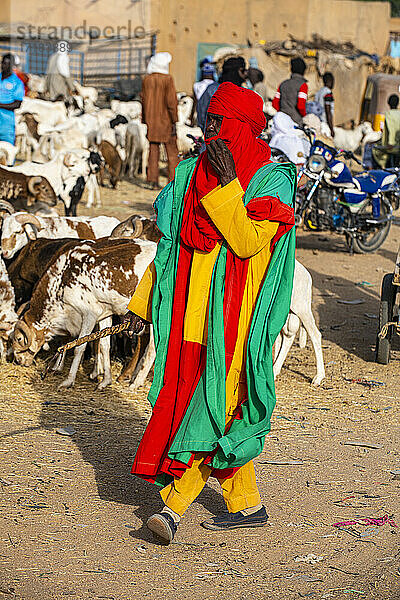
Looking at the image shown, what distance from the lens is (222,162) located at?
334cm

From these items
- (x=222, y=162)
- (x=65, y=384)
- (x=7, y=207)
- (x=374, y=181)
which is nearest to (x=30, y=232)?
(x=7, y=207)

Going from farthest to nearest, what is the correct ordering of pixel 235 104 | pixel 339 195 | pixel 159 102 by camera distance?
pixel 159 102, pixel 339 195, pixel 235 104

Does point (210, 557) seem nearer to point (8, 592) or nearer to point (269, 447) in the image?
point (8, 592)

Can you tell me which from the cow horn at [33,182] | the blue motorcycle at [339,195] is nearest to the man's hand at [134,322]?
the cow horn at [33,182]

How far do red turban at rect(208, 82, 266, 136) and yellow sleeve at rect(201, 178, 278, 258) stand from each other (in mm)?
299

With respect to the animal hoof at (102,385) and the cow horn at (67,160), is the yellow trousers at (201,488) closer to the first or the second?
the animal hoof at (102,385)

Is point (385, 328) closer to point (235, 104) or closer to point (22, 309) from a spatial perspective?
point (22, 309)

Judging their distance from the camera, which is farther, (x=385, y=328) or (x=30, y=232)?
(x=30, y=232)

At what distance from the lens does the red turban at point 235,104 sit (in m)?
3.46

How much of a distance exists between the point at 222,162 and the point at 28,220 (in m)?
4.16

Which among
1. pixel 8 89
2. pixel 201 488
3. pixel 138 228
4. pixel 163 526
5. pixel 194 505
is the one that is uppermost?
pixel 8 89

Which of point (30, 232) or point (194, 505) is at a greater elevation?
point (30, 232)

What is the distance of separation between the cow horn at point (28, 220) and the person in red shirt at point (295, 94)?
6085 millimetres

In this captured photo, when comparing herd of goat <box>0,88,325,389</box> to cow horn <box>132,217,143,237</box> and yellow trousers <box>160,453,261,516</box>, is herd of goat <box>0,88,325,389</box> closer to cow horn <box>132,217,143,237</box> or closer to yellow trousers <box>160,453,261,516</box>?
cow horn <box>132,217,143,237</box>
